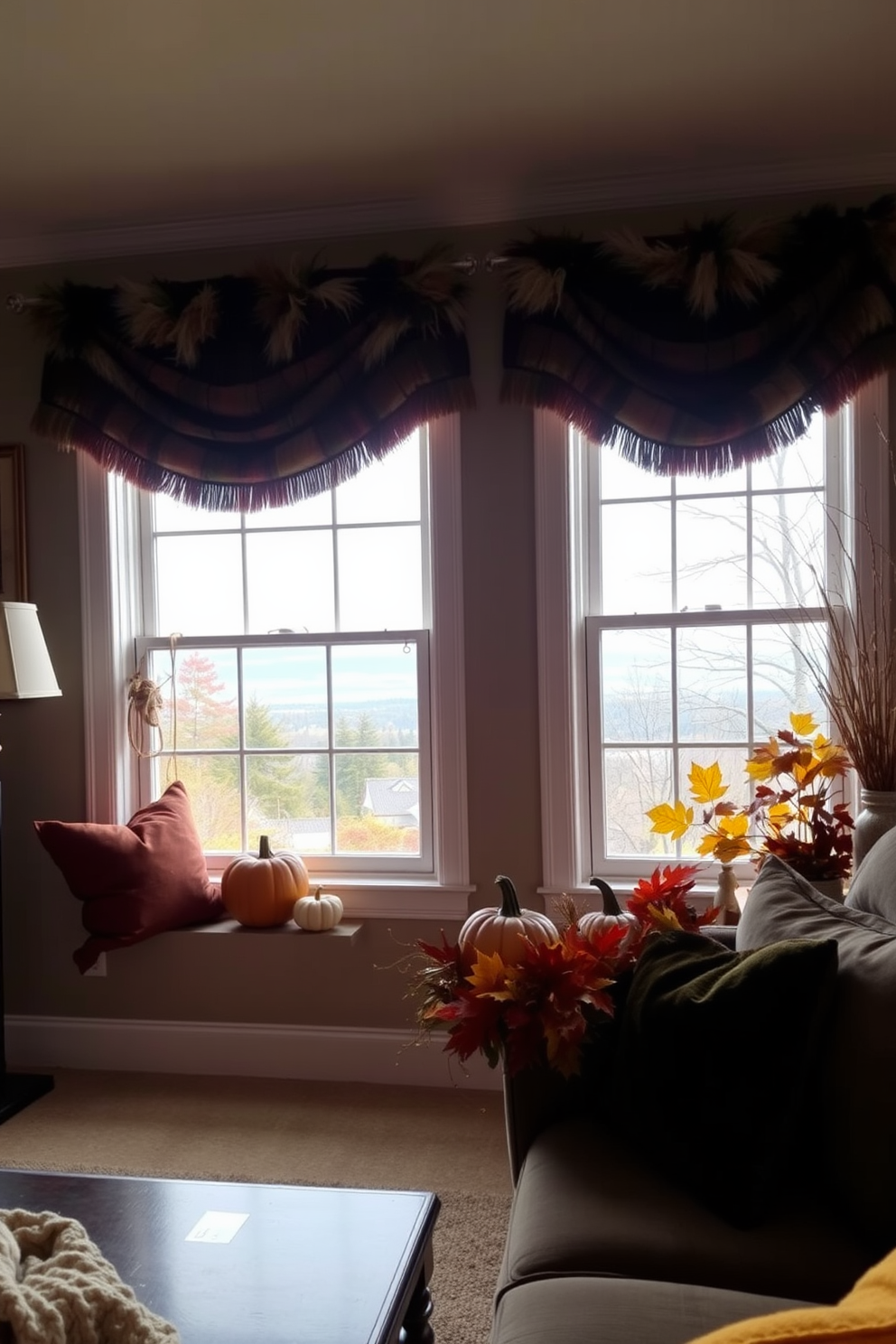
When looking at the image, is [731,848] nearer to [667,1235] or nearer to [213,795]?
[667,1235]

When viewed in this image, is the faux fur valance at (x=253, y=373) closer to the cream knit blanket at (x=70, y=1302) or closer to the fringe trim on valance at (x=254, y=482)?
the fringe trim on valance at (x=254, y=482)

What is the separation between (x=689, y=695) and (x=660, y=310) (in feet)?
3.83

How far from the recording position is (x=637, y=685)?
319 cm

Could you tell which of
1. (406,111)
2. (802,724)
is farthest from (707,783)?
(406,111)

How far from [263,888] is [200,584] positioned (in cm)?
107

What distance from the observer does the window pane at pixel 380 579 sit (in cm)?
333

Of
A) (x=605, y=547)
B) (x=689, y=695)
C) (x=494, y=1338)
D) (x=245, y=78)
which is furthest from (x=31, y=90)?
(x=494, y=1338)

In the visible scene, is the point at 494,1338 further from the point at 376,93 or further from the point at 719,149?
the point at 719,149

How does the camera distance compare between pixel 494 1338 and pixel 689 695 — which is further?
pixel 689 695

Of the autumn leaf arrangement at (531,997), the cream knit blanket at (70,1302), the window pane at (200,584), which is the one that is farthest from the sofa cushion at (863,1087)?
the window pane at (200,584)

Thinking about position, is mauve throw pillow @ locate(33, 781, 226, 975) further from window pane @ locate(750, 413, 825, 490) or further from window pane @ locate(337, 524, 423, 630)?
window pane @ locate(750, 413, 825, 490)

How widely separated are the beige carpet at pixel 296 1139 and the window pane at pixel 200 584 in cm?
150

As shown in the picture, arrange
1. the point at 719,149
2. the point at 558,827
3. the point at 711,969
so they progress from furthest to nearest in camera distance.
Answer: the point at 558,827 < the point at 719,149 < the point at 711,969

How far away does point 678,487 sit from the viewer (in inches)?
124
